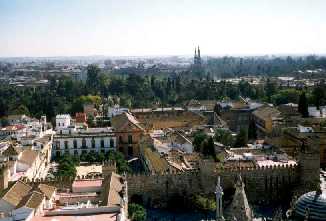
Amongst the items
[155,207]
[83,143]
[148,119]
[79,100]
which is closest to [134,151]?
[83,143]

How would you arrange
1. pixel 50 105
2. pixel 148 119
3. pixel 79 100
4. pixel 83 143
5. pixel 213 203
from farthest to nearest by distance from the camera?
pixel 79 100 → pixel 50 105 → pixel 148 119 → pixel 83 143 → pixel 213 203

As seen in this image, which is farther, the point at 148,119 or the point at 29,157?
the point at 148,119

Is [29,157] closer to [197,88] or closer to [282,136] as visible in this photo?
[282,136]

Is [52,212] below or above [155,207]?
above

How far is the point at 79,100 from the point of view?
54.5 meters

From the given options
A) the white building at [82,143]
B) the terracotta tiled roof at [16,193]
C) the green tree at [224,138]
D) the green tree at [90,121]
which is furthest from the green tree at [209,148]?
the green tree at [90,121]

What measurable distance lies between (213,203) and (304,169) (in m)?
5.02

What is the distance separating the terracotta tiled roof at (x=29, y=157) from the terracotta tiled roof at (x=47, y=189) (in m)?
6.09

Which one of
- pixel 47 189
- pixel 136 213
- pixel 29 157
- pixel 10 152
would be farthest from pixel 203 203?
pixel 10 152

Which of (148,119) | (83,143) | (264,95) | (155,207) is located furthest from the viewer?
(264,95)

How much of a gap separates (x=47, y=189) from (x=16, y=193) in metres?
1.21

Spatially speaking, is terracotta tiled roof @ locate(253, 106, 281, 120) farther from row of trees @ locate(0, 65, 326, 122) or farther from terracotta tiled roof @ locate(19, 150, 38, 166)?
terracotta tiled roof @ locate(19, 150, 38, 166)

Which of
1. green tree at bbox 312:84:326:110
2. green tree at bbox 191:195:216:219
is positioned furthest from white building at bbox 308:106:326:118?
green tree at bbox 191:195:216:219

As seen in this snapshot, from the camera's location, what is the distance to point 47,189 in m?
20.6
